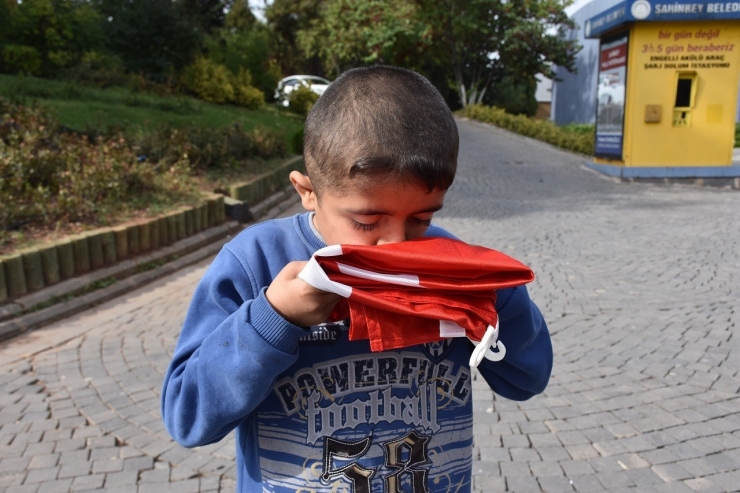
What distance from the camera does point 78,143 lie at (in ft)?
27.5

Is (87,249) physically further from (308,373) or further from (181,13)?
(181,13)

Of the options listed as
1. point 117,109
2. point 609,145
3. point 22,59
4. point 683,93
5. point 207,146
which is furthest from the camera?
point 22,59

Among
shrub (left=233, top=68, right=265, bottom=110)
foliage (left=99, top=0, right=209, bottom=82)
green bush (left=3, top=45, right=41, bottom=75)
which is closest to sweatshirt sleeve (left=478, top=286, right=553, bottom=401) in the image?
green bush (left=3, top=45, right=41, bottom=75)

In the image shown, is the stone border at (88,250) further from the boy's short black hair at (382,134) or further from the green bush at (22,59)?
the green bush at (22,59)

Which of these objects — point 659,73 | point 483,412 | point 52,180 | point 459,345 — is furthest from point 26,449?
point 659,73

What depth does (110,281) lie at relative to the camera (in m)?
6.15

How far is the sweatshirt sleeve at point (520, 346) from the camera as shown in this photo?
145cm

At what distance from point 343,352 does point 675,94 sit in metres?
14.2

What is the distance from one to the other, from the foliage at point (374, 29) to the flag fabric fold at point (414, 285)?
2552cm

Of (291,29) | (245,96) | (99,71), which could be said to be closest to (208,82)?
(245,96)

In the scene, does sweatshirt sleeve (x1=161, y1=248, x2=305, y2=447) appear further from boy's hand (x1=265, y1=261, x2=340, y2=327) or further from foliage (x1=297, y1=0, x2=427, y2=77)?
foliage (x1=297, y1=0, x2=427, y2=77)

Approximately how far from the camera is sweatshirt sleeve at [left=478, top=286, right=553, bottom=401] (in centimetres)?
145

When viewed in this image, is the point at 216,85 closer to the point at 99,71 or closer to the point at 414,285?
the point at 99,71

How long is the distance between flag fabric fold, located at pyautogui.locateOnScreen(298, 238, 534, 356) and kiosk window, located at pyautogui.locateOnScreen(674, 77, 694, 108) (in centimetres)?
1442
